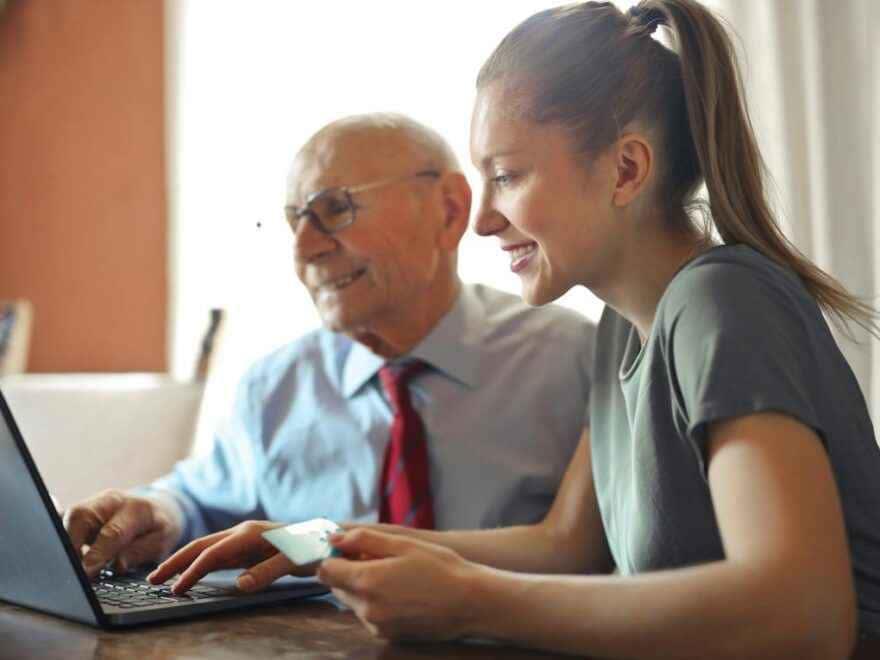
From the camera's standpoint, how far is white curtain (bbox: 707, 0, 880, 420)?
176 cm

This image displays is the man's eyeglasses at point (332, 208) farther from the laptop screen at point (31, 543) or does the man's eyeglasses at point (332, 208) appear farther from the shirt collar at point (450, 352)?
the laptop screen at point (31, 543)

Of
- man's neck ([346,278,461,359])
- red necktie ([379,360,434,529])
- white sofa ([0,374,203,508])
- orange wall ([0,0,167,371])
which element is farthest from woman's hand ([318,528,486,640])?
orange wall ([0,0,167,371])

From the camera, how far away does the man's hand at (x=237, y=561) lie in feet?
3.70

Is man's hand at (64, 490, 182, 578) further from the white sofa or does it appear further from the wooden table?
the white sofa

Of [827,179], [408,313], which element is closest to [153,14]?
[408,313]

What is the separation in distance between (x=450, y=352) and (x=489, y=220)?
64 cm

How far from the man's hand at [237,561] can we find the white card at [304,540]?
53 millimetres

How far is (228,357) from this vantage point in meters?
3.21

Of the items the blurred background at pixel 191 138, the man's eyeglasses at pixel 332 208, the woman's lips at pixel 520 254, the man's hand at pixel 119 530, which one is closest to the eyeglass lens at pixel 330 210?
the man's eyeglasses at pixel 332 208

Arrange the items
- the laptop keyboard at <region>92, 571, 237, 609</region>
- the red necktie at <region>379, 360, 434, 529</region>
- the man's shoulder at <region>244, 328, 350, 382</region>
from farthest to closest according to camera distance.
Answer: the man's shoulder at <region>244, 328, 350, 382</region> < the red necktie at <region>379, 360, 434, 529</region> < the laptop keyboard at <region>92, 571, 237, 609</region>

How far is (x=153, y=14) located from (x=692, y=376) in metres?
3.09

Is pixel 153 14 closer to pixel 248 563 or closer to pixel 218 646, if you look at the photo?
pixel 248 563

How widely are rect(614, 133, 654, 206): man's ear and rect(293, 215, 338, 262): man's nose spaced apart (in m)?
0.80

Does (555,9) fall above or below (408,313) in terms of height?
above
